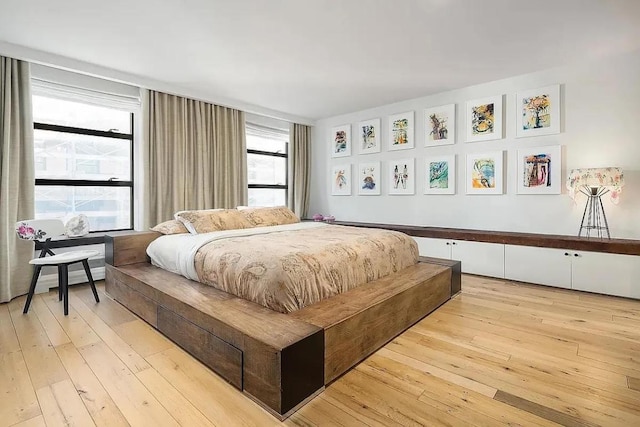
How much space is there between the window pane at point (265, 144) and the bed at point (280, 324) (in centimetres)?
292

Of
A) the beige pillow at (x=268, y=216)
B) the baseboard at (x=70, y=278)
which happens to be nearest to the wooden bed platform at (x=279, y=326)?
the baseboard at (x=70, y=278)

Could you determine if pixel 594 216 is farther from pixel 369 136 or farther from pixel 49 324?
pixel 49 324

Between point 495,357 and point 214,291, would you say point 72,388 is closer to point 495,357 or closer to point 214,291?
point 214,291

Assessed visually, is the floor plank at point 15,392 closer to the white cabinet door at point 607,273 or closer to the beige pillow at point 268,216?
the beige pillow at point 268,216

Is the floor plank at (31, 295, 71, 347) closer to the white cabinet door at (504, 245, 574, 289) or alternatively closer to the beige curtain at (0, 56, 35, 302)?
the beige curtain at (0, 56, 35, 302)

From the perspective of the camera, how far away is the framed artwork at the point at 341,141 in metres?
5.50

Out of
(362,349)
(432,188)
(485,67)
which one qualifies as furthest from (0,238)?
(485,67)

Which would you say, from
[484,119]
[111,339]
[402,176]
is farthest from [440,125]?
[111,339]

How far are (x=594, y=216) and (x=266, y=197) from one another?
4.34 metres

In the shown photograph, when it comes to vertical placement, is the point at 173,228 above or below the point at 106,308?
above

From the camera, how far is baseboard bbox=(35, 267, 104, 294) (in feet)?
10.9

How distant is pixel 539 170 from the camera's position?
371cm

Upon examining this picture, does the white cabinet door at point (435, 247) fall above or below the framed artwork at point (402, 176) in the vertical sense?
below

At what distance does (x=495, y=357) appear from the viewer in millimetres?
2010
